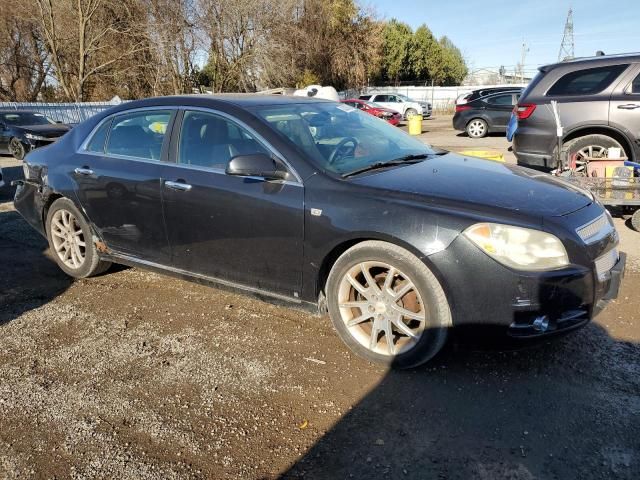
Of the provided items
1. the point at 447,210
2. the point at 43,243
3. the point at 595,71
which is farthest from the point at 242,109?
the point at 595,71

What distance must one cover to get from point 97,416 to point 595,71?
22.6ft

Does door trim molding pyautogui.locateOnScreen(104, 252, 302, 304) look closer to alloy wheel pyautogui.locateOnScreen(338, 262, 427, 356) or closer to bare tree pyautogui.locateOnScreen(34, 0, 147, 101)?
alloy wheel pyautogui.locateOnScreen(338, 262, 427, 356)

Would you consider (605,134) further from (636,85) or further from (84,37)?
(84,37)

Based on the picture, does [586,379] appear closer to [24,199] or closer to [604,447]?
[604,447]

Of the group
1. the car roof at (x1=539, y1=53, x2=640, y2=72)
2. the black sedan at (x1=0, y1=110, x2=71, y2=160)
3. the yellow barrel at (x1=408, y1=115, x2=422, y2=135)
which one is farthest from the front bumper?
the yellow barrel at (x1=408, y1=115, x2=422, y2=135)

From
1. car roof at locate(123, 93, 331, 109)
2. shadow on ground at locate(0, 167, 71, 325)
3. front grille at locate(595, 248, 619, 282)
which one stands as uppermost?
car roof at locate(123, 93, 331, 109)

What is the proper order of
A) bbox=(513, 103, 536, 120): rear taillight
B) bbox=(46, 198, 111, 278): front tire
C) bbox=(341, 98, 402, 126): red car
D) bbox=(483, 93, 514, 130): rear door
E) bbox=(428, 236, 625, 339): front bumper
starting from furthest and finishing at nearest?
bbox=(341, 98, 402, 126): red car
bbox=(483, 93, 514, 130): rear door
bbox=(513, 103, 536, 120): rear taillight
bbox=(46, 198, 111, 278): front tire
bbox=(428, 236, 625, 339): front bumper

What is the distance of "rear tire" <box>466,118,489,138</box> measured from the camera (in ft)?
61.2

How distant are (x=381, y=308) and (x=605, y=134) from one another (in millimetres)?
5095

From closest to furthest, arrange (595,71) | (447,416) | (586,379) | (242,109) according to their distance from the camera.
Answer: (447,416) < (586,379) < (242,109) < (595,71)

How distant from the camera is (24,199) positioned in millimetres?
5098

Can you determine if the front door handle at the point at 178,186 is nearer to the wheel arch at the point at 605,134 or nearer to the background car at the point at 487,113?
the wheel arch at the point at 605,134

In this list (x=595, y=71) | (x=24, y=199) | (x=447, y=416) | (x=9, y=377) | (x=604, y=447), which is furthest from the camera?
(x=595, y=71)

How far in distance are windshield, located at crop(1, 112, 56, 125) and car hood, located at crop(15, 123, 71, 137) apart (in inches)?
16.6
